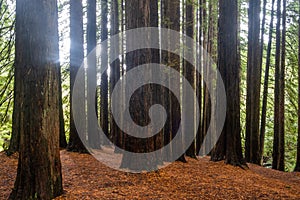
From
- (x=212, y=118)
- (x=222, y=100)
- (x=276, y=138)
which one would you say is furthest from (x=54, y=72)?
(x=212, y=118)

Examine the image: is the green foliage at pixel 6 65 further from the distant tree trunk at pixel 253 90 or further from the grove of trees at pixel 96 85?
the distant tree trunk at pixel 253 90

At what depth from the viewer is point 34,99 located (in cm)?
462

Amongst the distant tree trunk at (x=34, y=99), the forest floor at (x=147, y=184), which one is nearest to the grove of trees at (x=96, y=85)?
the distant tree trunk at (x=34, y=99)

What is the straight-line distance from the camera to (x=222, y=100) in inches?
421

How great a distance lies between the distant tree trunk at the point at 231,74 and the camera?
32.0 ft

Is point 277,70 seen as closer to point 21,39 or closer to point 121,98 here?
point 121,98

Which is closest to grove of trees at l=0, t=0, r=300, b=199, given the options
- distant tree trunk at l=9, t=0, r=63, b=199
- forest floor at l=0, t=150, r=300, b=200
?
distant tree trunk at l=9, t=0, r=63, b=199

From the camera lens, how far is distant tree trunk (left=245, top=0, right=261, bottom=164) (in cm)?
1283

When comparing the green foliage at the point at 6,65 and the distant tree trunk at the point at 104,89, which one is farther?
the distant tree trunk at the point at 104,89

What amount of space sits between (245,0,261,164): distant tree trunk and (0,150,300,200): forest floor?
4.69 metres

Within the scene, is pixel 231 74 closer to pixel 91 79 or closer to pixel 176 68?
pixel 176 68

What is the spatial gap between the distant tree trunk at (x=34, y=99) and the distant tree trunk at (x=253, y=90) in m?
9.84

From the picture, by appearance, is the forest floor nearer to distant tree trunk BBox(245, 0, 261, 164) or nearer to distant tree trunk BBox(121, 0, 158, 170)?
distant tree trunk BBox(121, 0, 158, 170)

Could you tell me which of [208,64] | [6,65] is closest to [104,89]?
[6,65]
